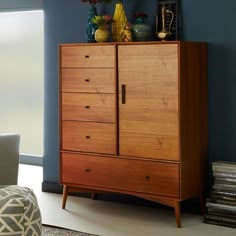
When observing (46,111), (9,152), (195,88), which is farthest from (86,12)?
(9,152)

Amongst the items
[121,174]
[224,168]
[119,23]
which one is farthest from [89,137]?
[224,168]

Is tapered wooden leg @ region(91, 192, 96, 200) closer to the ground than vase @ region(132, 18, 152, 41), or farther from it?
closer to the ground

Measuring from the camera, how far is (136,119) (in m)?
3.56

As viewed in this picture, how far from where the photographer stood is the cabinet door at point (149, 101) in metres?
3.41

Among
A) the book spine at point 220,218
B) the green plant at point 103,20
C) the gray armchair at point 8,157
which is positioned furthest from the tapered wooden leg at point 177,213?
the gray armchair at point 8,157

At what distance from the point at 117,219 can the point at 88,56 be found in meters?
1.14

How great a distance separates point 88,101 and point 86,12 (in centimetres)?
83

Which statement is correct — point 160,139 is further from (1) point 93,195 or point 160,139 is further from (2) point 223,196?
(1) point 93,195

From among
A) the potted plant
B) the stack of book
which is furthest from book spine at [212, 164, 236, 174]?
the potted plant

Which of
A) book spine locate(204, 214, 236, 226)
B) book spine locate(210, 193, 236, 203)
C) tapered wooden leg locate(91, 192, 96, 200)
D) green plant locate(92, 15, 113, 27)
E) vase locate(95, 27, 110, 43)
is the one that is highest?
green plant locate(92, 15, 113, 27)

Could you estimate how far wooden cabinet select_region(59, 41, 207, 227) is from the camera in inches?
135

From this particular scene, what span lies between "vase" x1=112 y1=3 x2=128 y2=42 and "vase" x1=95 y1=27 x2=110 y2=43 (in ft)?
0.14

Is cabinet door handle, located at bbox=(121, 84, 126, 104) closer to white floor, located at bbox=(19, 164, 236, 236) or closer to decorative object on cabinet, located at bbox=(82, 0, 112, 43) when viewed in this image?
A: decorative object on cabinet, located at bbox=(82, 0, 112, 43)

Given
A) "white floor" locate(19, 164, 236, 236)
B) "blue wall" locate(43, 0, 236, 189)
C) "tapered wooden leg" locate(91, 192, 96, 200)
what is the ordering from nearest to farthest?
"white floor" locate(19, 164, 236, 236)
"blue wall" locate(43, 0, 236, 189)
"tapered wooden leg" locate(91, 192, 96, 200)
